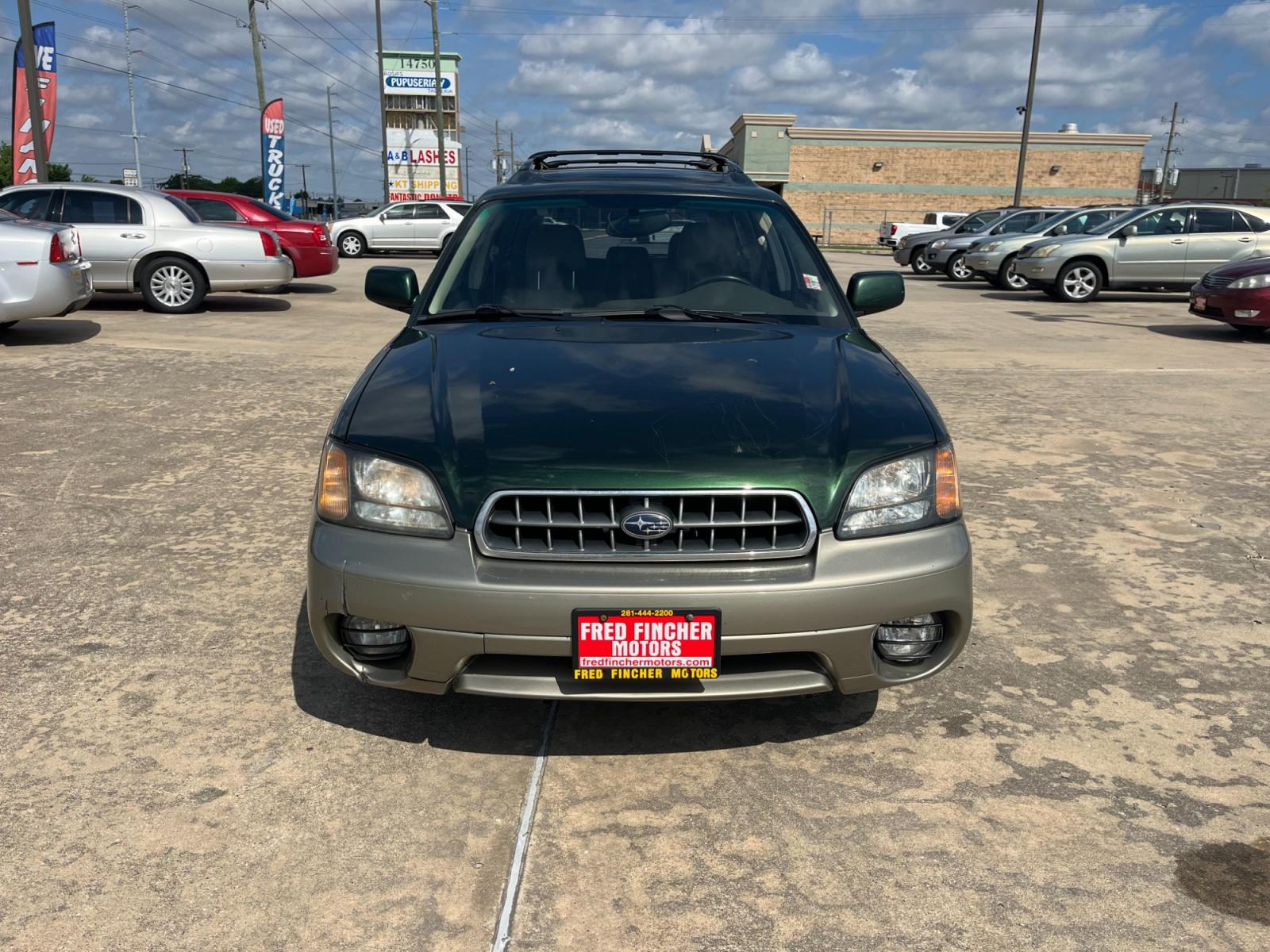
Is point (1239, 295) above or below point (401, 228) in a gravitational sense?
below

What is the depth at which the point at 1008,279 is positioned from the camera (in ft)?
Result: 63.5

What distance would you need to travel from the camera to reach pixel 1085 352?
10969 millimetres

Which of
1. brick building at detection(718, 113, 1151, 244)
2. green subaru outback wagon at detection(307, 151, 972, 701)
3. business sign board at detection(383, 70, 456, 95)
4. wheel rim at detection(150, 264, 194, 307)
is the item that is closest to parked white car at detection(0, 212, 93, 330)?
wheel rim at detection(150, 264, 194, 307)

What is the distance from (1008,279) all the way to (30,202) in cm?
1569

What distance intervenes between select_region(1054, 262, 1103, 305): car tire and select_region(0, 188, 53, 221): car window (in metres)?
14.3

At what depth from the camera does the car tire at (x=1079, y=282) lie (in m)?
16.6

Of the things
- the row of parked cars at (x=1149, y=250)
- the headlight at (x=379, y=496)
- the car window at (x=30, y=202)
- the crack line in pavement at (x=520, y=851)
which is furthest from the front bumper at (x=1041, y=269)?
the headlight at (x=379, y=496)

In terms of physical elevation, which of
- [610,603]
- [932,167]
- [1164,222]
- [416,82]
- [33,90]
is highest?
[416,82]

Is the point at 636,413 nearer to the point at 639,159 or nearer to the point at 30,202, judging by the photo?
the point at 639,159

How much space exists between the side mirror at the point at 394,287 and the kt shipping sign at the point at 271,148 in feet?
106

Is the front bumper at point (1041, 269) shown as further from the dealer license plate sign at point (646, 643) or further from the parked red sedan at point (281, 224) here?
→ the dealer license plate sign at point (646, 643)

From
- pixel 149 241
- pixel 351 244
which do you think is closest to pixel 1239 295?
pixel 149 241

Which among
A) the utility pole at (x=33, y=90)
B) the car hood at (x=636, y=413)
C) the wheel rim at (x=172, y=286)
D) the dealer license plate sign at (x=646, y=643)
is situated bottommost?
the dealer license plate sign at (x=646, y=643)

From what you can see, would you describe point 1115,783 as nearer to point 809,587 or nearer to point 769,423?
point 809,587
